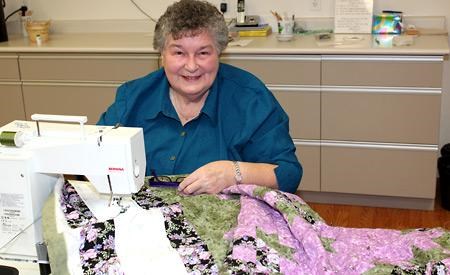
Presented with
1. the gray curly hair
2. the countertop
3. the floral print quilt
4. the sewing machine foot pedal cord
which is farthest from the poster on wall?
the sewing machine foot pedal cord

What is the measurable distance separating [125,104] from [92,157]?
0.56 m

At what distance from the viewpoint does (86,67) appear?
3.47 m

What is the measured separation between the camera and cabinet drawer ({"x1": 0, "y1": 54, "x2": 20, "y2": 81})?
3.60 m

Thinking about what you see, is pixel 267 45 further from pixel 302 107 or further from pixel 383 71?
pixel 383 71

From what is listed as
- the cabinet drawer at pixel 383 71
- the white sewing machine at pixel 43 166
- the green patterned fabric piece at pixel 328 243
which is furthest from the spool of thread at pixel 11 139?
the cabinet drawer at pixel 383 71

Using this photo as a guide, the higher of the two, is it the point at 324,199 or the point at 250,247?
the point at 250,247

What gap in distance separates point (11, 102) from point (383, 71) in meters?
2.24

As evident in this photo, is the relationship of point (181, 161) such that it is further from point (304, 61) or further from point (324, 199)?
point (324, 199)

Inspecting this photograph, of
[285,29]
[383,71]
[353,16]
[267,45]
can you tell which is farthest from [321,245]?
[353,16]

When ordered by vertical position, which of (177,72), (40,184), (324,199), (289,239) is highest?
(177,72)

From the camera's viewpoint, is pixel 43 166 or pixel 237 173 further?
pixel 237 173

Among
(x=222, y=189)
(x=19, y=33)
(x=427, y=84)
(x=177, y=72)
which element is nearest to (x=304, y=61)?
(x=427, y=84)

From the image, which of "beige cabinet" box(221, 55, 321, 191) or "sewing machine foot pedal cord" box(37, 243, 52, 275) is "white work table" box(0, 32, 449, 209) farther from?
"sewing machine foot pedal cord" box(37, 243, 52, 275)

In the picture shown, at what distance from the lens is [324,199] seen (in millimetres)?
3426
